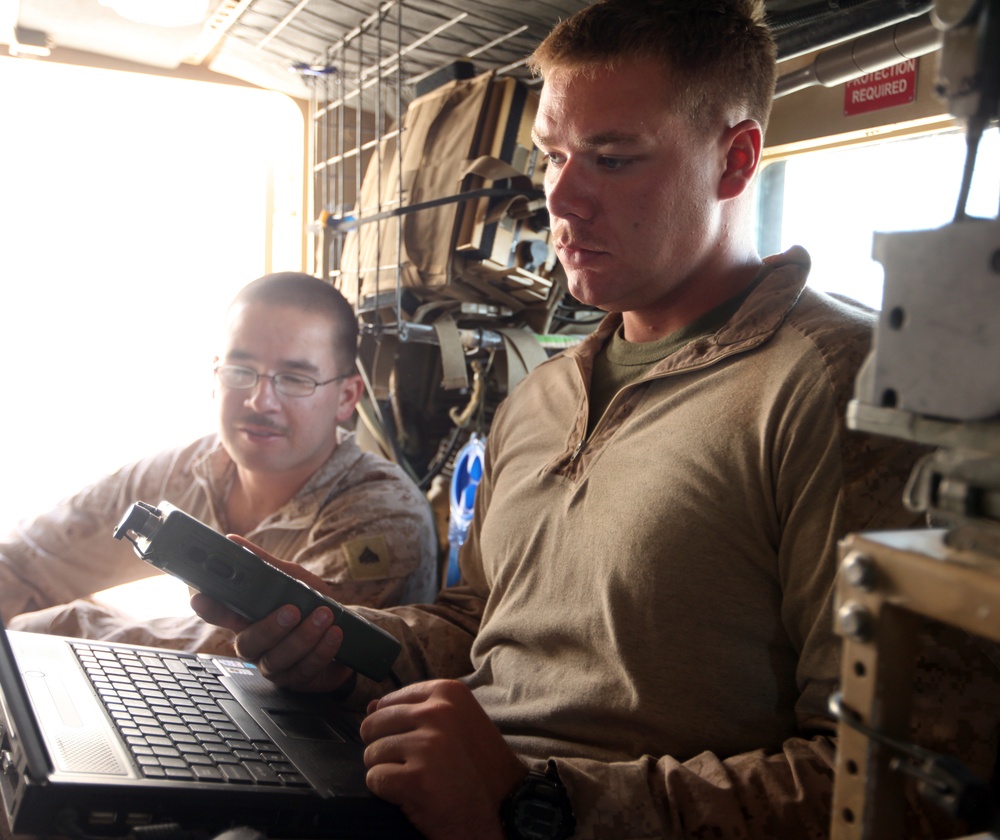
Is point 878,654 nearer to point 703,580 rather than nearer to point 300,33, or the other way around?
point 703,580

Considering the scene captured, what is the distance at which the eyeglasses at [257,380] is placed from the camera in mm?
2064

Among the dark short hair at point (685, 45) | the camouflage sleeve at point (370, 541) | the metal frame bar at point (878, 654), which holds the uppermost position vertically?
the dark short hair at point (685, 45)

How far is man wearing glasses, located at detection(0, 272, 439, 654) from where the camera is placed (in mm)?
1903

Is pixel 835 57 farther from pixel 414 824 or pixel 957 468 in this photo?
pixel 414 824

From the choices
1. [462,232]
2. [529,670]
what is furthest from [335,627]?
[462,232]

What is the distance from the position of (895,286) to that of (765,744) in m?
0.76

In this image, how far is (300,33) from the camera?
249 cm

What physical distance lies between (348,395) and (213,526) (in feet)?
1.47

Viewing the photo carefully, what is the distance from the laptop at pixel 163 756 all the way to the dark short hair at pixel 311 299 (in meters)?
0.98

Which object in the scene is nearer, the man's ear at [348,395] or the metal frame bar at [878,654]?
the metal frame bar at [878,654]

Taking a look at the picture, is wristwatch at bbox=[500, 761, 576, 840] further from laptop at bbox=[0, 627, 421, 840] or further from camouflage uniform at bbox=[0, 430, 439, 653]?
camouflage uniform at bbox=[0, 430, 439, 653]

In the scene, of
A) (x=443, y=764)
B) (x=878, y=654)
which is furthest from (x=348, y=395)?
(x=878, y=654)

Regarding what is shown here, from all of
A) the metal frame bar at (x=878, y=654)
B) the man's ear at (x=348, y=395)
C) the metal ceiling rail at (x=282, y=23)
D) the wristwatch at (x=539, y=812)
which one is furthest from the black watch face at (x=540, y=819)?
the metal ceiling rail at (x=282, y=23)

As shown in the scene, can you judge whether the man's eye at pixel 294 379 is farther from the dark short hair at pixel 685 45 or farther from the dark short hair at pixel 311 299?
the dark short hair at pixel 685 45
